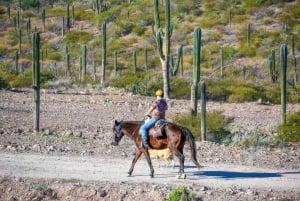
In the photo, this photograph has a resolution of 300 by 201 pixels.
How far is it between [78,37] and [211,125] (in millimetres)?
44240

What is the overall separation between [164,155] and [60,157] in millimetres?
2854

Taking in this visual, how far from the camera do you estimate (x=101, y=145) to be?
17125mm

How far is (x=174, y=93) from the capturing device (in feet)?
101

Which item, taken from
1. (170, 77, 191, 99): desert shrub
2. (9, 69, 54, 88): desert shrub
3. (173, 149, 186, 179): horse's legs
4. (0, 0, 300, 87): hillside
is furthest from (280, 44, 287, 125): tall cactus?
(0, 0, 300, 87): hillside

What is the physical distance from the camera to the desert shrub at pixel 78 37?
60406 mm

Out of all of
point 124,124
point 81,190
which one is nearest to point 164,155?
point 124,124

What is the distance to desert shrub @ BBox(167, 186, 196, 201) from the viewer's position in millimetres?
11289

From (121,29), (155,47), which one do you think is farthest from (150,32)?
(155,47)

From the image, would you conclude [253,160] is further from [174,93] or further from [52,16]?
[52,16]

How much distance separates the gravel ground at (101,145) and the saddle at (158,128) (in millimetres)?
1030

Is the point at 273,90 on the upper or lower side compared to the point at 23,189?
upper

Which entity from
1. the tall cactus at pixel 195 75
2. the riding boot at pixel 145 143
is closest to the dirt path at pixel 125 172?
the riding boot at pixel 145 143

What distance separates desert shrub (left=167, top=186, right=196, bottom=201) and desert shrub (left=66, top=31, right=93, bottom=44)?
4904 cm

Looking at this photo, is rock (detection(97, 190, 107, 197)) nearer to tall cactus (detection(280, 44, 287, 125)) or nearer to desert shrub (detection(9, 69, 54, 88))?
tall cactus (detection(280, 44, 287, 125))
